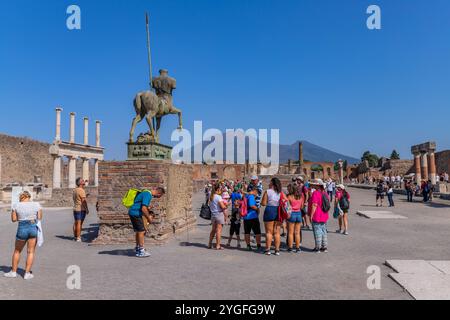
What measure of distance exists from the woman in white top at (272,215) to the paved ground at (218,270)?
1.17ft

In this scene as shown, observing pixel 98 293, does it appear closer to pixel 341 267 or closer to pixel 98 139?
pixel 341 267

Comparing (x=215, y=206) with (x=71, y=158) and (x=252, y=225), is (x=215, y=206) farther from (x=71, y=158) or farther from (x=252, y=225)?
(x=71, y=158)

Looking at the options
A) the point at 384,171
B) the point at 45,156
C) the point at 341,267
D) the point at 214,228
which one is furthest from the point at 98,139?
the point at 384,171

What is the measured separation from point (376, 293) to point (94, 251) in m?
6.01

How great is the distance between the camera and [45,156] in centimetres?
4678

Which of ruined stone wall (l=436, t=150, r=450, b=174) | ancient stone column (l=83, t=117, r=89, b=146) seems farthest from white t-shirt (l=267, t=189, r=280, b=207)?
ruined stone wall (l=436, t=150, r=450, b=174)

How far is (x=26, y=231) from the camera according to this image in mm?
6039

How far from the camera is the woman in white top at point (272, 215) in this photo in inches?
311

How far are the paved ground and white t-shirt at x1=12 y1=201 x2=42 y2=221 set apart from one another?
0.97m

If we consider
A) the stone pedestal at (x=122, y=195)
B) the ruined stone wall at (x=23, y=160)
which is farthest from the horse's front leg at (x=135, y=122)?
the ruined stone wall at (x=23, y=160)

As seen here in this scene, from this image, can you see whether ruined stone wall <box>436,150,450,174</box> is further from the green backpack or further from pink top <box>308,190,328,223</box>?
the green backpack

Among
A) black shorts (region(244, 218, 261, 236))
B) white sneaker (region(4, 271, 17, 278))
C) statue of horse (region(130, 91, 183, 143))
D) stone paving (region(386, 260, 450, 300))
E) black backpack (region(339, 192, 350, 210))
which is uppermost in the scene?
statue of horse (region(130, 91, 183, 143))

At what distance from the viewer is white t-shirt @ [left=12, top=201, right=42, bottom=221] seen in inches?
238

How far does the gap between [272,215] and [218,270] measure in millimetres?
1972
